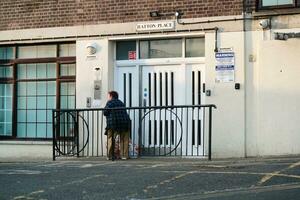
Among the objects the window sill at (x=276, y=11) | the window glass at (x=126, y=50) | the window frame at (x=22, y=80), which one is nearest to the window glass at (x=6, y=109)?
the window frame at (x=22, y=80)

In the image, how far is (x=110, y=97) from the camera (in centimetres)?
1321


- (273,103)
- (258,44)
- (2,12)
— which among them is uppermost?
(2,12)

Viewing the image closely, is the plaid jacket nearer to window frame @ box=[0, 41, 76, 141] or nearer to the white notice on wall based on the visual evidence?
the white notice on wall

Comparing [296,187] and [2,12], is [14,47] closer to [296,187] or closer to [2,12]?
[2,12]

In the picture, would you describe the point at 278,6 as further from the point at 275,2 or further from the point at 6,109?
the point at 6,109

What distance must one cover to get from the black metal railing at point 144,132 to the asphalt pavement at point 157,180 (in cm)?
111

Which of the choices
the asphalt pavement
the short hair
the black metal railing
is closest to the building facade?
the black metal railing

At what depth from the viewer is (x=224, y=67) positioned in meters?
13.1

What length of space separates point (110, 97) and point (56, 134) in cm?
161

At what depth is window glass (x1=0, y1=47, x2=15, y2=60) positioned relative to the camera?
15431 mm

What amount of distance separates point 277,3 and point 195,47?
7.08 feet

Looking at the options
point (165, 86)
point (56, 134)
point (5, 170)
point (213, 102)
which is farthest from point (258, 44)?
point (5, 170)

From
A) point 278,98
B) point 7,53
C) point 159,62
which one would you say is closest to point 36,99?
point 7,53

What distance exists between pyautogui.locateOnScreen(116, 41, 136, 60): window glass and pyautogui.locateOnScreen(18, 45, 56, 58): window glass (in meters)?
1.81
